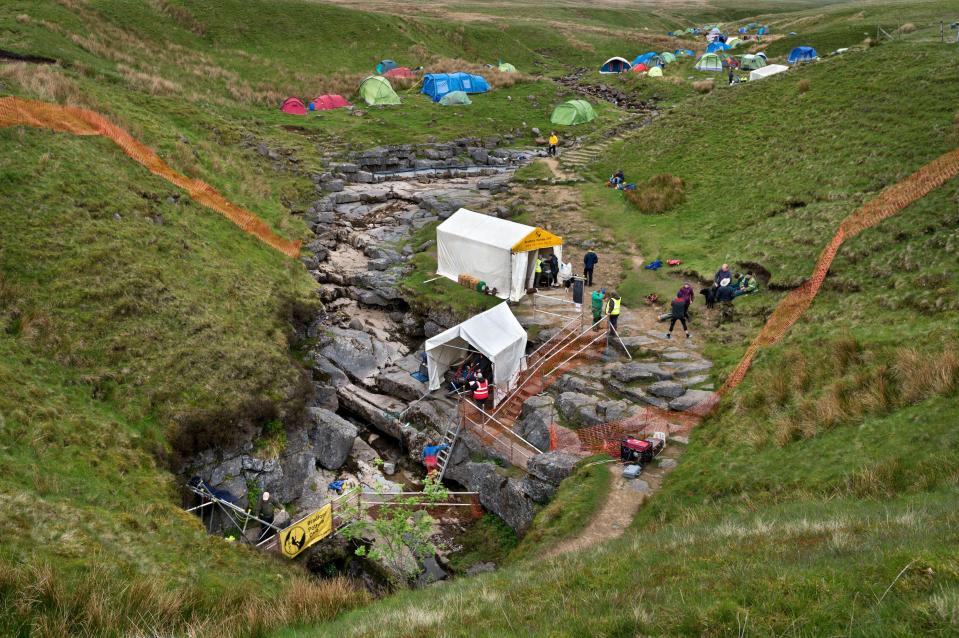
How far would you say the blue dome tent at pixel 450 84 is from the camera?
6506 cm

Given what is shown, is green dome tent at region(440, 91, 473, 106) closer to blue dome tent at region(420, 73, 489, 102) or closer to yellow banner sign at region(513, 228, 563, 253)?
blue dome tent at region(420, 73, 489, 102)

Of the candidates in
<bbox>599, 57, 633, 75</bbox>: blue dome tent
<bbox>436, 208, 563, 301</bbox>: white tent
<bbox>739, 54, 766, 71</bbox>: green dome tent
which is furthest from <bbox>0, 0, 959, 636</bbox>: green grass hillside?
<bbox>599, 57, 633, 75</bbox>: blue dome tent

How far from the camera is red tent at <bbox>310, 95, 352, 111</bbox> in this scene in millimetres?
60444

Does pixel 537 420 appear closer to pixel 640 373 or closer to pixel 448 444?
pixel 448 444

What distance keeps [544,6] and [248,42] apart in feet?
387

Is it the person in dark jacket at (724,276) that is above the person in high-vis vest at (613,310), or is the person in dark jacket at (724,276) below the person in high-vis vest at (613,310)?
above

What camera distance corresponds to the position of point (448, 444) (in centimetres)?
2194

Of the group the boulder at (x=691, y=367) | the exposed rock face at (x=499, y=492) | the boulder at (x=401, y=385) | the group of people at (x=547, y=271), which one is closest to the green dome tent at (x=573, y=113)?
the group of people at (x=547, y=271)

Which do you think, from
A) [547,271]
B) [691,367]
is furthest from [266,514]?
[547,271]

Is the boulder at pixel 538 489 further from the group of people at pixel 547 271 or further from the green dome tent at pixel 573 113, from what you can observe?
the green dome tent at pixel 573 113

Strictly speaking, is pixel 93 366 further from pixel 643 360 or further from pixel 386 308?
pixel 643 360

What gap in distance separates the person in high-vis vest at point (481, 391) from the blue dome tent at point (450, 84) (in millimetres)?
47899

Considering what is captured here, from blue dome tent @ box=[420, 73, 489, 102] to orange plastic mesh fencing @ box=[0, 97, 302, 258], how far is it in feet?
120

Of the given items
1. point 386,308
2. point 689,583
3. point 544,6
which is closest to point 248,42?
point 386,308
